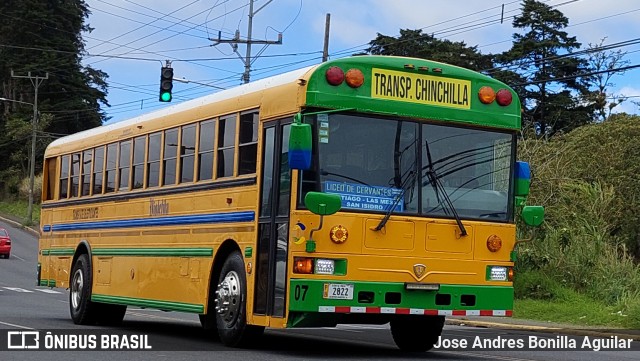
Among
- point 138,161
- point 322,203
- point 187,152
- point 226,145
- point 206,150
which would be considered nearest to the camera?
point 322,203

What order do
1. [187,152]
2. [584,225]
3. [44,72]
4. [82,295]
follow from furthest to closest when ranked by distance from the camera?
[44,72]
[584,225]
[82,295]
[187,152]

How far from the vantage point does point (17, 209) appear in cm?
8481

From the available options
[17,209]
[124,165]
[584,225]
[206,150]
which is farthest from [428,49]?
[206,150]

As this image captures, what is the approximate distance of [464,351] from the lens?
16234 millimetres

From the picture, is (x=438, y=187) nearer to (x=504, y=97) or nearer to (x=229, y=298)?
(x=504, y=97)

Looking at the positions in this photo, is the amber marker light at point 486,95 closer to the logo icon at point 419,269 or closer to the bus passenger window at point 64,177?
the logo icon at point 419,269

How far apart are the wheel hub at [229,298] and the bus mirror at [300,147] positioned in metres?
2.26

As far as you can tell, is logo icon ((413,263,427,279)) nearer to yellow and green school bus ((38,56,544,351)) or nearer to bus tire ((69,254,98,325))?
yellow and green school bus ((38,56,544,351))

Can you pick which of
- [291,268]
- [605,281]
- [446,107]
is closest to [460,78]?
[446,107]

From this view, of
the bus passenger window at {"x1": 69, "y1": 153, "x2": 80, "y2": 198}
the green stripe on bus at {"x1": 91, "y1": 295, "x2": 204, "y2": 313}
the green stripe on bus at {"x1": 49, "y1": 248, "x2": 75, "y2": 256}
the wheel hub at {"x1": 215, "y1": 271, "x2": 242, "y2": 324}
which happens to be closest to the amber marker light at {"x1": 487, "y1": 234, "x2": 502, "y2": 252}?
the wheel hub at {"x1": 215, "y1": 271, "x2": 242, "y2": 324}

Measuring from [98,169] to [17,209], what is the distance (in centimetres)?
6673

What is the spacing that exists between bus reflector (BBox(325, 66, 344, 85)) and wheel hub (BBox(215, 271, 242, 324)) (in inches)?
104

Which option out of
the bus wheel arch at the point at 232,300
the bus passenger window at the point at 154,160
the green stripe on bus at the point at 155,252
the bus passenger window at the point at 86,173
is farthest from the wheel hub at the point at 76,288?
the bus wheel arch at the point at 232,300

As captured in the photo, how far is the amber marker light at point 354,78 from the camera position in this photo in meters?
13.9
